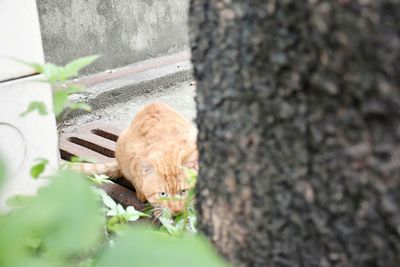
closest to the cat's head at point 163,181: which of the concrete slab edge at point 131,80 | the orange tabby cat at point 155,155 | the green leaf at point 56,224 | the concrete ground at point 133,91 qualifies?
the orange tabby cat at point 155,155

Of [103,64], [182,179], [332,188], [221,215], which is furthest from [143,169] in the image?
[332,188]

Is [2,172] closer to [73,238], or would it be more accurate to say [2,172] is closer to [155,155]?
[73,238]

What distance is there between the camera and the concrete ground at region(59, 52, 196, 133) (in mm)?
4098

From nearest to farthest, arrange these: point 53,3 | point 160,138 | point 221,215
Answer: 1. point 221,215
2. point 160,138
3. point 53,3

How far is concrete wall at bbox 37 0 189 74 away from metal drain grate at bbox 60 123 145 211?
26.5 inches

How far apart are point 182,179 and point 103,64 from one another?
1.77 m

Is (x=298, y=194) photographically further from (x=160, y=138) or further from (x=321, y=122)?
(x=160, y=138)

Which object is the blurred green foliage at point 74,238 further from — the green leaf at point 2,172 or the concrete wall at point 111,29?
the concrete wall at point 111,29

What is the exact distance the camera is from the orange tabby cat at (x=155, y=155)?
3.06 metres

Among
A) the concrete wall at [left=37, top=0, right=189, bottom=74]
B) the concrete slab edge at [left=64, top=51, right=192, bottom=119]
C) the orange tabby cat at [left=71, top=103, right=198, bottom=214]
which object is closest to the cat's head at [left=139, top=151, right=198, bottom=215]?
the orange tabby cat at [left=71, top=103, right=198, bottom=214]

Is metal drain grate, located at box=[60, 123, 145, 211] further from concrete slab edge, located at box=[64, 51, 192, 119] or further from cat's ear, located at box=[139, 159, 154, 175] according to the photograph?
concrete slab edge, located at box=[64, 51, 192, 119]

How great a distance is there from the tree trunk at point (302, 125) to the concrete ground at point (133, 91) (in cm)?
308

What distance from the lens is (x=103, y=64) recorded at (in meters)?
4.50

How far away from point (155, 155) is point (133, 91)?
4.25 feet
